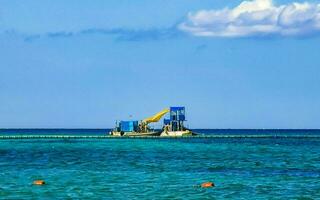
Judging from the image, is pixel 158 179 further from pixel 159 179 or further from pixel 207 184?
pixel 207 184

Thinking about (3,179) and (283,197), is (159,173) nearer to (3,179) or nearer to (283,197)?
(3,179)

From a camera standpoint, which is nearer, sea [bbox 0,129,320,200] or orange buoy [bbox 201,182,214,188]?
sea [bbox 0,129,320,200]

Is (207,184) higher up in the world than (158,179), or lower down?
lower down

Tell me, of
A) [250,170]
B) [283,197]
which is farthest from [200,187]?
[250,170]

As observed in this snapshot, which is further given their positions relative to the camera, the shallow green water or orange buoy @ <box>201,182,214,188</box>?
orange buoy @ <box>201,182,214,188</box>

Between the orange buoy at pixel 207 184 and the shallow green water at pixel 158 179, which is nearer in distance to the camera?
the shallow green water at pixel 158 179

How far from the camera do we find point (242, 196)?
1907 inches

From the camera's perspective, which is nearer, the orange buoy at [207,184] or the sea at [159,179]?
the sea at [159,179]

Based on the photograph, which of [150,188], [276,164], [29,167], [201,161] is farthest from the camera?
[201,161]

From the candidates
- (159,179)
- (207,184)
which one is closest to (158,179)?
(159,179)

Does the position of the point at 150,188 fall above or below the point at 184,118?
below

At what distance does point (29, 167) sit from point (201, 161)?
2082cm

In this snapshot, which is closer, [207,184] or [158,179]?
[207,184]

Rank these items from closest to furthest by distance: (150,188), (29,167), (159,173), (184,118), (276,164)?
(150,188) → (159,173) → (29,167) → (276,164) → (184,118)
